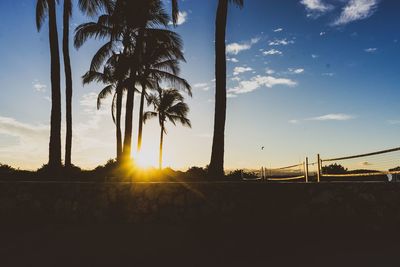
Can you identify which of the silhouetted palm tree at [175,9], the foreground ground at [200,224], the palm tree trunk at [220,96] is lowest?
the foreground ground at [200,224]

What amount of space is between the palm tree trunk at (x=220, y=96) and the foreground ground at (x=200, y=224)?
3.14 metres

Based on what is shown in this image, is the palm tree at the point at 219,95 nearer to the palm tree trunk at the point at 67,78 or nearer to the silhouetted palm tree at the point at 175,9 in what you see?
the silhouetted palm tree at the point at 175,9

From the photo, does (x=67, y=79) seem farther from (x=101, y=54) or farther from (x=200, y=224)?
(x=200, y=224)

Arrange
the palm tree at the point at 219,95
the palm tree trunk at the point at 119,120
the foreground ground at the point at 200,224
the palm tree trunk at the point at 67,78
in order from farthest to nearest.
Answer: the palm tree trunk at the point at 119,120, the palm tree trunk at the point at 67,78, the palm tree at the point at 219,95, the foreground ground at the point at 200,224

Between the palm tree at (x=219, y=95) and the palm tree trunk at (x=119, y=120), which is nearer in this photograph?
the palm tree at (x=219, y=95)

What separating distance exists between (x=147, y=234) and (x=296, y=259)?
271 cm

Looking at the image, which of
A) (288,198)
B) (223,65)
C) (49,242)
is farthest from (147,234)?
(223,65)

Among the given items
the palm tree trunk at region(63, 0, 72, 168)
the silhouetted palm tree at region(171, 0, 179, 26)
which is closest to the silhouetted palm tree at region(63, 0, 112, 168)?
the palm tree trunk at region(63, 0, 72, 168)

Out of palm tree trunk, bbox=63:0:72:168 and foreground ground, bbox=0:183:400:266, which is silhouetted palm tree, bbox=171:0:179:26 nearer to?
palm tree trunk, bbox=63:0:72:168

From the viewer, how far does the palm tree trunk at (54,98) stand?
46.6ft

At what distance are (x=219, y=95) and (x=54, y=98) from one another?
7015 millimetres

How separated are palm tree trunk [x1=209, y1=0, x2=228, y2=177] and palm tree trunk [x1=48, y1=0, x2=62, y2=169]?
660 cm

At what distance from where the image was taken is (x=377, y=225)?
22.5ft

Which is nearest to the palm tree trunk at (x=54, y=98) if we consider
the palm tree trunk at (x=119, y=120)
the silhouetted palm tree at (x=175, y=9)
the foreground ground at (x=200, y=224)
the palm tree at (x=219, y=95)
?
the silhouetted palm tree at (x=175, y=9)
